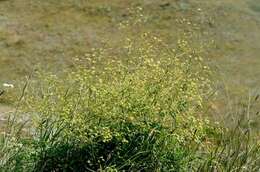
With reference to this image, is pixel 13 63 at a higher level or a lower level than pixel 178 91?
lower

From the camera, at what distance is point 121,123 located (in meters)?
4.79

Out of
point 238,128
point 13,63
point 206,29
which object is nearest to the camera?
point 238,128

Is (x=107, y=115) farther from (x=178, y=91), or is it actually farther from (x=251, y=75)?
(x=251, y=75)

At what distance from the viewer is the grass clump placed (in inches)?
187

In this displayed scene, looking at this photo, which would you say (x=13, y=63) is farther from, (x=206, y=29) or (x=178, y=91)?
(x=178, y=91)

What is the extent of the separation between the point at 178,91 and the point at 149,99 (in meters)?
0.21

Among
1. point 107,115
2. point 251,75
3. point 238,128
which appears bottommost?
point 251,75

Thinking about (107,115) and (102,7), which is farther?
(102,7)

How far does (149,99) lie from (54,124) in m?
0.73

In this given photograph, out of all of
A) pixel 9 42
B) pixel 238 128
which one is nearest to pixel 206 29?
pixel 9 42

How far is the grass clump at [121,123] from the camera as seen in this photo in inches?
187

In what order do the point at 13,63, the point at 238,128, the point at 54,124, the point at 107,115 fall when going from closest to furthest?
1. the point at 107,115
2. the point at 54,124
3. the point at 238,128
4. the point at 13,63

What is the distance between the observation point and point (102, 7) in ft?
32.8

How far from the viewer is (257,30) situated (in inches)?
378
